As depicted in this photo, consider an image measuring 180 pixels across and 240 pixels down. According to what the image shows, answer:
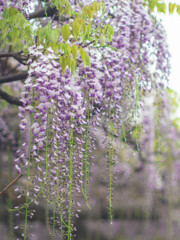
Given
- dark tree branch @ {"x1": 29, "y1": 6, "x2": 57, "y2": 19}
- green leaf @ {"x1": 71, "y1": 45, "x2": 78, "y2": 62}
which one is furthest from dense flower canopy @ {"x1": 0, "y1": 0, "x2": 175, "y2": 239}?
dark tree branch @ {"x1": 29, "y1": 6, "x2": 57, "y2": 19}

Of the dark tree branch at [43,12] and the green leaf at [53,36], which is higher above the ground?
the dark tree branch at [43,12]

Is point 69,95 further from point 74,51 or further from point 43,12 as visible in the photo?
point 43,12

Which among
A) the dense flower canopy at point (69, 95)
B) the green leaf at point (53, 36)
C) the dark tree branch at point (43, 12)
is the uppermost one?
the dark tree branch at point (43, 12)

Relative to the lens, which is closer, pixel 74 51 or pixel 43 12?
pixel 74 51

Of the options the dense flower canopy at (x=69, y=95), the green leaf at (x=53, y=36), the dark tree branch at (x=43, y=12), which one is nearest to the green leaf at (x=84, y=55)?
the dense flower canopy at (x=69, y=95)

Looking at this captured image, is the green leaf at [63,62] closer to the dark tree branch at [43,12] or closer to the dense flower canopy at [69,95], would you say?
the dense flower canopy at [69,95]

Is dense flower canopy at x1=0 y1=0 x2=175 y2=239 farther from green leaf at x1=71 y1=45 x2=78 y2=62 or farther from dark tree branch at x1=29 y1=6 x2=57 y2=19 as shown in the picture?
dark tree branch at x1=29 y1=6 x2=57 y2=19

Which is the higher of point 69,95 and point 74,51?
point 74,51

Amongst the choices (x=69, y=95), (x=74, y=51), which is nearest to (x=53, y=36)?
(x=74, y=51)

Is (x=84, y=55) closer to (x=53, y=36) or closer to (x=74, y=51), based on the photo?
(x=74, y=51)

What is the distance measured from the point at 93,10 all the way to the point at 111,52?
28 centimetres

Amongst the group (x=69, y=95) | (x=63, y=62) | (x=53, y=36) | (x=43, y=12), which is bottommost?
(x=69, y=95)

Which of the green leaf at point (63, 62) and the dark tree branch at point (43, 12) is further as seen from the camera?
the dark tree branch at point (43, 12)

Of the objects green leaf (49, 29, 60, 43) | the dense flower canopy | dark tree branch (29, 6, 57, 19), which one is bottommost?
the dense flower canopy
